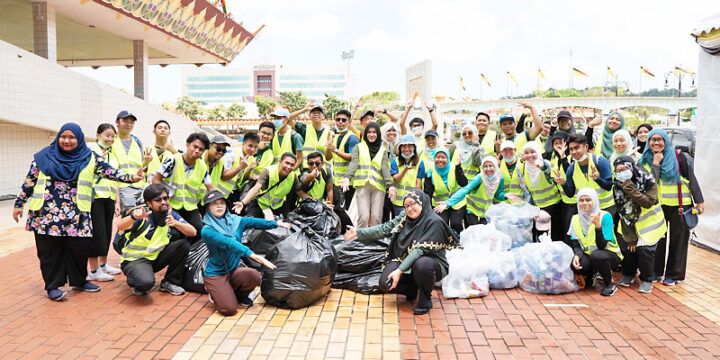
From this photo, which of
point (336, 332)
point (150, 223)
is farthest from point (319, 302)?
point (150, 223)

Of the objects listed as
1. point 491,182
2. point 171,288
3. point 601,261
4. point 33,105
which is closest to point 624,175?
point 601,261

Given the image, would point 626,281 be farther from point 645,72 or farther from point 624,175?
point 645,72

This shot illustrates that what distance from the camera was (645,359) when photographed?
11.0 feet

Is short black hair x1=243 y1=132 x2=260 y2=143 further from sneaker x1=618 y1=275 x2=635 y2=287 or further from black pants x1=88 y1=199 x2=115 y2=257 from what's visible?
sneaker x1=618 y1=275 x2=635 y2=287

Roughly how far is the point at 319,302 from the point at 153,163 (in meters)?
2.40

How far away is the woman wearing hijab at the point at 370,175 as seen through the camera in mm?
5801

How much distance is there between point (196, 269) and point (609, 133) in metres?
4.85

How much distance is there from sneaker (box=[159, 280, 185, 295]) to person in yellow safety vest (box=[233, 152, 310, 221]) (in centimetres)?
95

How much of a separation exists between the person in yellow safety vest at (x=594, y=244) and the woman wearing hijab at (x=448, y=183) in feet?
4.29

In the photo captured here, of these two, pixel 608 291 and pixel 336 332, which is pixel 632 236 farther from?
pixel 336 332

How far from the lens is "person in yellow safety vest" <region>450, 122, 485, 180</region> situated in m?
5.77

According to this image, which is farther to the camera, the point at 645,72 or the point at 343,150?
the point at 645,72

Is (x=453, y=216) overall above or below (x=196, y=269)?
above

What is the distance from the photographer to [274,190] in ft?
17.1
